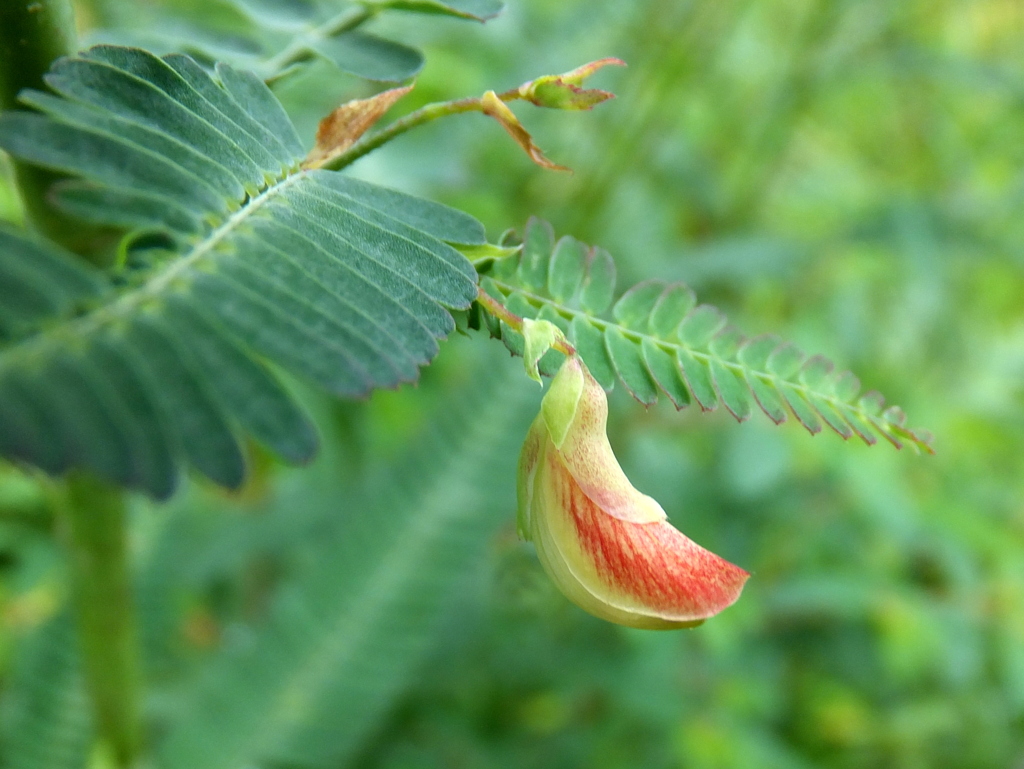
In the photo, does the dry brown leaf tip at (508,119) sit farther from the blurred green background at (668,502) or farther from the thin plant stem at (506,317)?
the blurred green background at (668,502)

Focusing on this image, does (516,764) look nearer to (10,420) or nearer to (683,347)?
(683,347)

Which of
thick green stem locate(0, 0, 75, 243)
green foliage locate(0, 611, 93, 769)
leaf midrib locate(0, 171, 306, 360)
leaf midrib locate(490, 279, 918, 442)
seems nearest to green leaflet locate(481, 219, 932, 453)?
leaf midrib locate(490, 279, 918, 442)

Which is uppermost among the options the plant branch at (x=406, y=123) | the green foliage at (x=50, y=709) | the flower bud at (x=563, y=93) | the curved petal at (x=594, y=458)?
the flower bud at (x=563, y=93)

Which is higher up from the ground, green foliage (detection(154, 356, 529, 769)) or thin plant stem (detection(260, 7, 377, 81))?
thin plant stem (detection(260, 7, 377, 81))

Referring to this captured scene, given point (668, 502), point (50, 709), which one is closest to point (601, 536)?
point (50, 709)

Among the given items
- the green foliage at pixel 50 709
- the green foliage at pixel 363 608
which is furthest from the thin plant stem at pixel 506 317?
the green foliage at pixel 50 709

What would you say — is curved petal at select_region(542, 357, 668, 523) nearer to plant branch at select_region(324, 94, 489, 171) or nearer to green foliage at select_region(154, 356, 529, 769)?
plant branch at select_region(324, 94, 489, 171)

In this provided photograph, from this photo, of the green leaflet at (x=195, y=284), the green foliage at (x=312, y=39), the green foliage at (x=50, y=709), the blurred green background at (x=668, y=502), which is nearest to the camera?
the green leaflet at (x=195, y=284)
